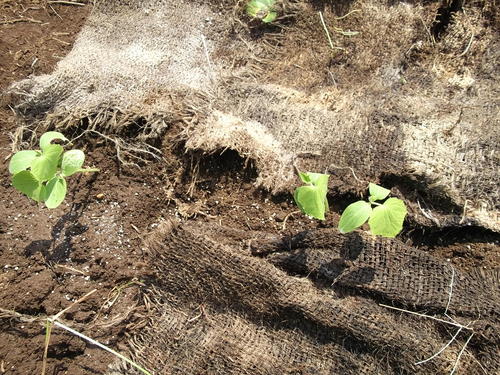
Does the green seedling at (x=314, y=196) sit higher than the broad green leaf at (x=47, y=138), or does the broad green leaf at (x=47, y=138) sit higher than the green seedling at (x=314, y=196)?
the green seedling at (x=314, y=196)

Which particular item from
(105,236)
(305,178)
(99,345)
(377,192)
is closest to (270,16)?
(305,178)

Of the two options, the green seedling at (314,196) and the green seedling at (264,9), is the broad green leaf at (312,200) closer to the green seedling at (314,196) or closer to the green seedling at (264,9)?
the green seedling at (314,196)

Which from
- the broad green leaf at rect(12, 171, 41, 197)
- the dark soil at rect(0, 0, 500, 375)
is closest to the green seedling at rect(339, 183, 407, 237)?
the dark soil at rect(0, 0, 500, 375)

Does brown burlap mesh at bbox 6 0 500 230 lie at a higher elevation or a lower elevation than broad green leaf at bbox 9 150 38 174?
higher

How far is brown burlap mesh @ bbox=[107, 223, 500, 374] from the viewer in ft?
4.60

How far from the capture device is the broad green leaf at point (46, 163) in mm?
1584

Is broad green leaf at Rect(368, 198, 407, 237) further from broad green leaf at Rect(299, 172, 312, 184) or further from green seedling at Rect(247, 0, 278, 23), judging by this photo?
green seedling at Rect(247, 0, 278, 23)

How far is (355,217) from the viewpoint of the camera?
1441 mm

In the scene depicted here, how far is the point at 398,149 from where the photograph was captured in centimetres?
162

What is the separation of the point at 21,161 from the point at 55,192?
187mm

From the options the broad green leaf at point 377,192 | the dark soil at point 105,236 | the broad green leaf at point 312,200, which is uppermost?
the broad green leaf at point 377,192

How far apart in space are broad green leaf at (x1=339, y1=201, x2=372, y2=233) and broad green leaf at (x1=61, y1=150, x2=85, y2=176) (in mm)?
965

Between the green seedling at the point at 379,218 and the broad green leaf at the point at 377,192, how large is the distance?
0.03m

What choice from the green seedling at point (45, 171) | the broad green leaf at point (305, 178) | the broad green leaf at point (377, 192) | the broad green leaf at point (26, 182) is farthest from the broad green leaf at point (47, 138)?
the broad green leaf at point (377, 192)
